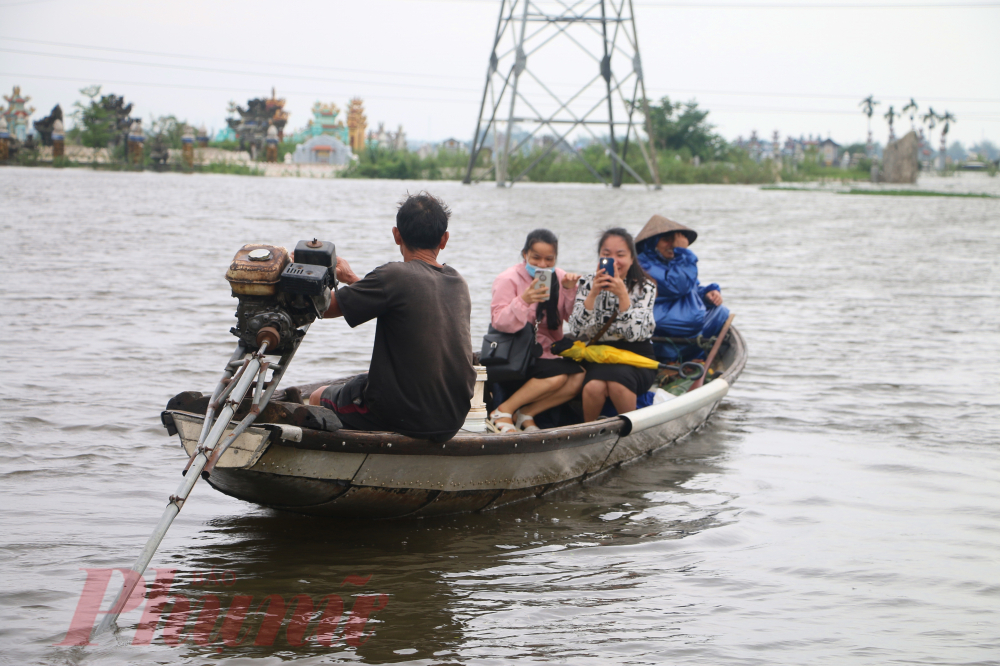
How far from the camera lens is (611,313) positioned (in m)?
5.81

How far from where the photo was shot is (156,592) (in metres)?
3.92

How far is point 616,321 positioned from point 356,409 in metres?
2.00

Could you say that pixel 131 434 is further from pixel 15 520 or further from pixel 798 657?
pixel 798 657

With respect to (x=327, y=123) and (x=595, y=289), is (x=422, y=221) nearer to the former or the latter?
(x=595, y=289)

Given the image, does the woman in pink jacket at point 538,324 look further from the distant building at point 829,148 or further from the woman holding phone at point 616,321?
the distant building at point 829,148

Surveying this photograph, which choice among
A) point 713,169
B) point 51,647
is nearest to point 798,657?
point 51,647

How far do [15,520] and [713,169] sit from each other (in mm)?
54703

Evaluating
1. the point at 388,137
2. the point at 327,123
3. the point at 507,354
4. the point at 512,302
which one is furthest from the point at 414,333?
the point at 388,137

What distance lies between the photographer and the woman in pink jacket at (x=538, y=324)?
218 inches

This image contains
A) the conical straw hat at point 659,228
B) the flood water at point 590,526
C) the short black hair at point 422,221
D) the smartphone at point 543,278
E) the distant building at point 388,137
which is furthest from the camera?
the distant building at point 388,137

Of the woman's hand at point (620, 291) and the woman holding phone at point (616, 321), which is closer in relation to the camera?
the woman's hand at point (620, 291)

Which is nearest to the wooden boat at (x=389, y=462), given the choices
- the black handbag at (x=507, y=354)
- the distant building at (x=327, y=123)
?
the black handbag at (x=507, y=354)

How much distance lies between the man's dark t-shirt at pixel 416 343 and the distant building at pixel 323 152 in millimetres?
66668

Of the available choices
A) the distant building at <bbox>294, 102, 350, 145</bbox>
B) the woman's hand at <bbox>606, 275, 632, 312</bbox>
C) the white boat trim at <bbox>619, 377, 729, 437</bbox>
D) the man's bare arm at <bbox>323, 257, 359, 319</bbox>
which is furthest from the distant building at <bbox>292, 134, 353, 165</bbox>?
the man's bare arm at <bbox>323, 257, 359, 319</bbox>
